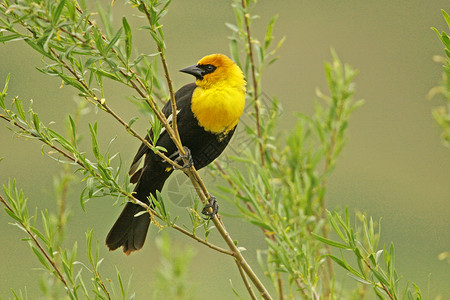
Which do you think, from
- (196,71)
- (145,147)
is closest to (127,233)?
(145,147)

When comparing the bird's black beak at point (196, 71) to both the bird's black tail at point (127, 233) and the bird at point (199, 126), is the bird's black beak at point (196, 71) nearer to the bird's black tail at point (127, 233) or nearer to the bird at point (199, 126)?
the bird at point (199, 126)

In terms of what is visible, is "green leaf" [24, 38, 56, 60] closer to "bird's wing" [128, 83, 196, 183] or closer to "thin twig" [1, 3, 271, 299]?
"thin twig" [1, 3, 271, 299]

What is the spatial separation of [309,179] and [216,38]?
9.18m

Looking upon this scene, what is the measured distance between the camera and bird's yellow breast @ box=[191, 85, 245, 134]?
7.19 feet

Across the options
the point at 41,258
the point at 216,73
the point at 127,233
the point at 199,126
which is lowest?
the point at 127,233

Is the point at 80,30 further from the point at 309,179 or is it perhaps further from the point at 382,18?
the point at 382,18

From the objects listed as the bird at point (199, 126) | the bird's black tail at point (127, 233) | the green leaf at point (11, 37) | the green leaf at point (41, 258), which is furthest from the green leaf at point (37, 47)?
the bird's black tail at point (127, 233)

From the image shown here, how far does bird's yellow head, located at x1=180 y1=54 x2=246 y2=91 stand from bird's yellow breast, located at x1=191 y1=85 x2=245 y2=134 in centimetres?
5

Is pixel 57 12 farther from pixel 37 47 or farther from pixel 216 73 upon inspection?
pixel 216 73

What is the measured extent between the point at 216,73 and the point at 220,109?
0.64 ft

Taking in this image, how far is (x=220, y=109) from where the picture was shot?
86.4 inches

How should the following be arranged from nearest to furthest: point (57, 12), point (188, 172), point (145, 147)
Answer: point (57, 12)
point (188, 172)
point (145, 147)

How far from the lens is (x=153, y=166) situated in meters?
2.33

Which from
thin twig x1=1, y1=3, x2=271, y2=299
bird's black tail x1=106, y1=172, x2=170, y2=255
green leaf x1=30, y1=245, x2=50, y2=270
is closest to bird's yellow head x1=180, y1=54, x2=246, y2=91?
bird's black tail x1=106, y1=172, x2=170, y2=255
